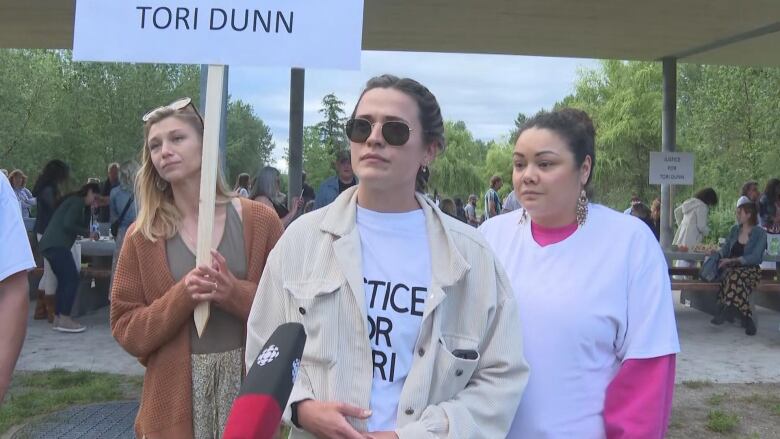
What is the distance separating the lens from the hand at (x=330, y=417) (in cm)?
167

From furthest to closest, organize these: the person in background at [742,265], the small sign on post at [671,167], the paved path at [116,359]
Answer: the small sign on post at [671,167] → the person in background at [742,265] → the paved path at [116,359]

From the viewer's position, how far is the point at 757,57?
1375 cm

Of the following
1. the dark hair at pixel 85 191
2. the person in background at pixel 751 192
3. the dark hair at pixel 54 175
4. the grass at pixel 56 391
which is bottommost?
the grass at pixel 56 391

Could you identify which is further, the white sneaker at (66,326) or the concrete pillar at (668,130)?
the concrete pillar at (668,130)

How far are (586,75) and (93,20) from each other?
4797 centimetres

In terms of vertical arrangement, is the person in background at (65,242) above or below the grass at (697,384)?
above

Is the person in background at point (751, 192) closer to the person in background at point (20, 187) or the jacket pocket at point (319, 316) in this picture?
the jacket pocket at point (319, 316)

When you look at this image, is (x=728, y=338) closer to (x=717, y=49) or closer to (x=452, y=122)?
(x=717, y=49)

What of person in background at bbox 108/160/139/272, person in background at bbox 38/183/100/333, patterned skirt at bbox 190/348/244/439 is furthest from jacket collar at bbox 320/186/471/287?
person in background at bbox 38/183/100/333

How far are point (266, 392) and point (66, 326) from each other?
8.46 meters

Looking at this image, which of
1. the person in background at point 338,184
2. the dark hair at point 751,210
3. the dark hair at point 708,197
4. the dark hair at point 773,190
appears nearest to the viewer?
the person in background at point 338,184

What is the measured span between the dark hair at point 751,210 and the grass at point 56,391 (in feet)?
24.3

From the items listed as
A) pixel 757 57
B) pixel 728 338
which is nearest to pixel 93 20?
pixel 728 338

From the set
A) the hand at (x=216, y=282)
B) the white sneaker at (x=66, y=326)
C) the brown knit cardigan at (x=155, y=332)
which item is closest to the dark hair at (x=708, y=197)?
the white sneaker at (x=66, y=326)
